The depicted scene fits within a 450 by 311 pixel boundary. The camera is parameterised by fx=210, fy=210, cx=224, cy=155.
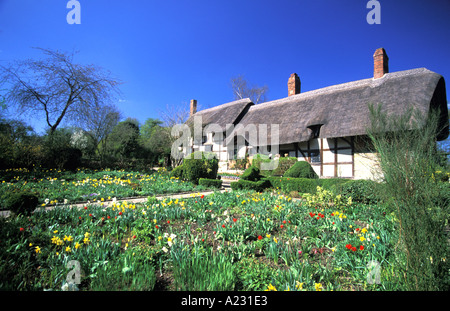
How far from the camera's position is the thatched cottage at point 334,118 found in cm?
1062

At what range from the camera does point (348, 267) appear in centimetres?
233

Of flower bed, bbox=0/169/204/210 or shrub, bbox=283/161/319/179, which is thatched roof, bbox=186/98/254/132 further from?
flower bed, bbox=0/169/204/210

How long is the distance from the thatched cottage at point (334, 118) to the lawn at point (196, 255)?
21.9ft

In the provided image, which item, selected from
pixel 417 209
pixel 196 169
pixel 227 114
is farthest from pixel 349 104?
pixel 417 209

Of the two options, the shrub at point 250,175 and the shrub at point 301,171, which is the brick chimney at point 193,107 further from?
the shrub at point 301,171

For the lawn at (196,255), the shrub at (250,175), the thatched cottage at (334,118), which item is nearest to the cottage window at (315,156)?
the thatched cottage at (334,118)

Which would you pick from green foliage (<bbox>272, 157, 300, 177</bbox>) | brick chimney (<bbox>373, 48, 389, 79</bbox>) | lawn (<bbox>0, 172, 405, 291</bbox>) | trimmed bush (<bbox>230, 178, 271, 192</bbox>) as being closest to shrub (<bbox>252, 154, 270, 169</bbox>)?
green foliage (<bbox>272, 157, 300, 177</bbox>)

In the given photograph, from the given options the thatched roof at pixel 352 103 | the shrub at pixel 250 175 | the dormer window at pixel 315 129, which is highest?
the thatched roof at pixel 352 103

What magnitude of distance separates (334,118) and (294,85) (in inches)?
247

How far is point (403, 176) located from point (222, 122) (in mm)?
16068

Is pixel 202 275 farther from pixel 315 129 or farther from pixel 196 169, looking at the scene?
pixel 315 129

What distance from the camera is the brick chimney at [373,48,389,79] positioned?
12.7m
